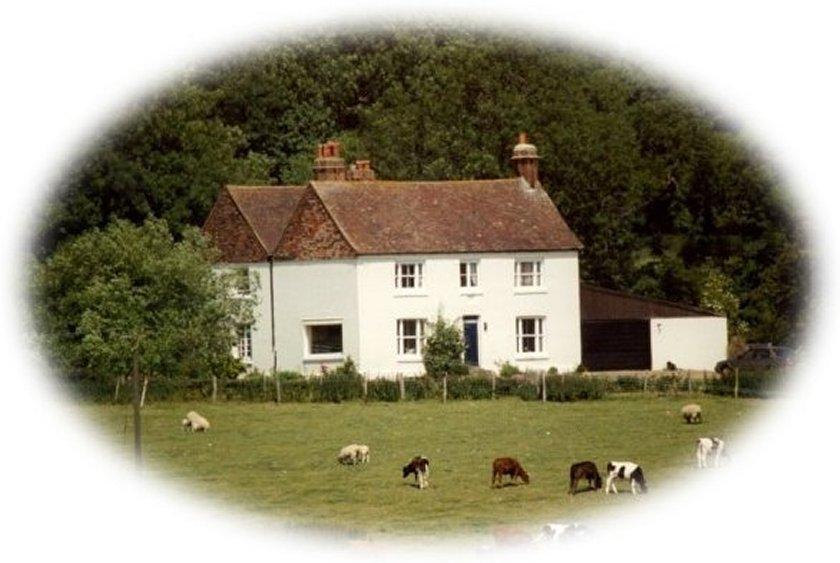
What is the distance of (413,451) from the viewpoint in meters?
44.4

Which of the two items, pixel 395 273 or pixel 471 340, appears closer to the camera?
pixel 395 273

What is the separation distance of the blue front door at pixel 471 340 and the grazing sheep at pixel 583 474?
2831cm

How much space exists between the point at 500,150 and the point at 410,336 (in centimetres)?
1528

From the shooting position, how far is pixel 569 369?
67.1 meters

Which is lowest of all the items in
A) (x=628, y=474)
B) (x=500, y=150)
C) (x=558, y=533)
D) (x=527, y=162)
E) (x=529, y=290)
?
(x=558, y=533)

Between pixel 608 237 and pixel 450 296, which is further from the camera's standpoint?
pixel 608 237

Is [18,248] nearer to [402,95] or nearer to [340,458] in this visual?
[340,458]

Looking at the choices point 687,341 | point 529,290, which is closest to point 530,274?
point 529,290

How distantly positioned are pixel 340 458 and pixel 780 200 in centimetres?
3282

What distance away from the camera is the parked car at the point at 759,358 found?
6319 centimetres

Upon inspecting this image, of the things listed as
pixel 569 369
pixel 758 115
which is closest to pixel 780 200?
pixel 569 369

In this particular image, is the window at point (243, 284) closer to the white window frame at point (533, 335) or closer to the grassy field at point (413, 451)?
the white window frame at point (533, 335)

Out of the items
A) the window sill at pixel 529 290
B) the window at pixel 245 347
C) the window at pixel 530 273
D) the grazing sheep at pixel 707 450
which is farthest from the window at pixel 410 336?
the grazing sheep at pixel 707 450

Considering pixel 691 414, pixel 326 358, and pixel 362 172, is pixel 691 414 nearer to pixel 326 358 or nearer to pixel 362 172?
pixel 326 358
